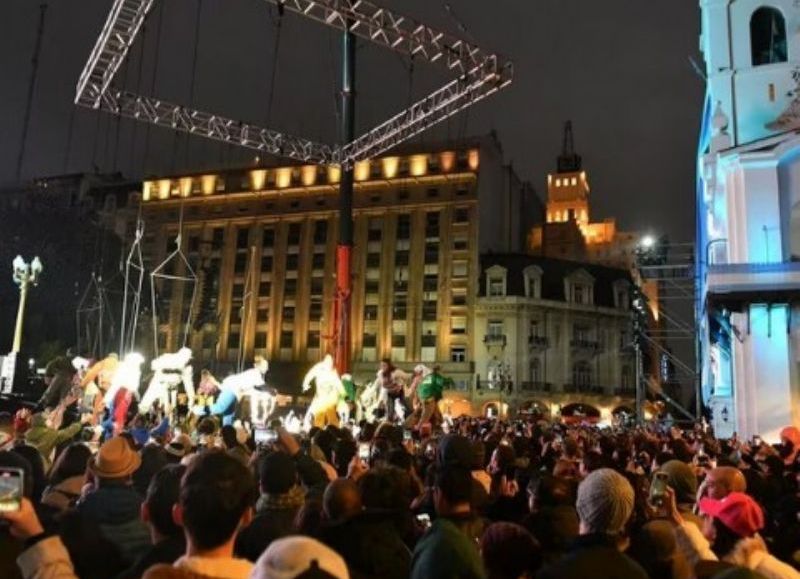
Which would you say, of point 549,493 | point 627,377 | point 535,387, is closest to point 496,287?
point 535,387

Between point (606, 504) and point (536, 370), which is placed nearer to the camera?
point (606, 504)

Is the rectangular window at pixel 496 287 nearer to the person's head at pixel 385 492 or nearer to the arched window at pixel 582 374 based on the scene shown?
the arched window at pixel 582 374

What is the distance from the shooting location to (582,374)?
2307 inches

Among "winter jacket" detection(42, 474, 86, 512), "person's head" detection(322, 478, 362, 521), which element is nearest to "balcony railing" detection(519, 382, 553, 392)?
"winter jacket" detection(42, 474, 86, 512)

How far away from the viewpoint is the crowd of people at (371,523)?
2764mm

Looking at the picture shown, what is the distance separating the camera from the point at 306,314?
64.6 m

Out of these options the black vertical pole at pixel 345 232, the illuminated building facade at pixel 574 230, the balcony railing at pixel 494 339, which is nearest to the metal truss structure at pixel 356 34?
the black vertical pole at pixel 345 232

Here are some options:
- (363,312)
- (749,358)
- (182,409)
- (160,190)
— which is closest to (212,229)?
(160,190)

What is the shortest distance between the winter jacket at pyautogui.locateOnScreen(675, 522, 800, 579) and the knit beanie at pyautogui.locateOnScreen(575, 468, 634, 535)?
0.85 m

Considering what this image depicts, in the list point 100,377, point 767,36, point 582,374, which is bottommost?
point 100,377

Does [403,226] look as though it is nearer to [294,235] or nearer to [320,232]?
[320,232]

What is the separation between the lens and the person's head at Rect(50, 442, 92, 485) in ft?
16.8

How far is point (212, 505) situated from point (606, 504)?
1.73m

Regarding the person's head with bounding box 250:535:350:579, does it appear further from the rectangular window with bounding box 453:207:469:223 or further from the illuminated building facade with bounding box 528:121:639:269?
the illuminated building facade with bounding box 528:121:639:269
